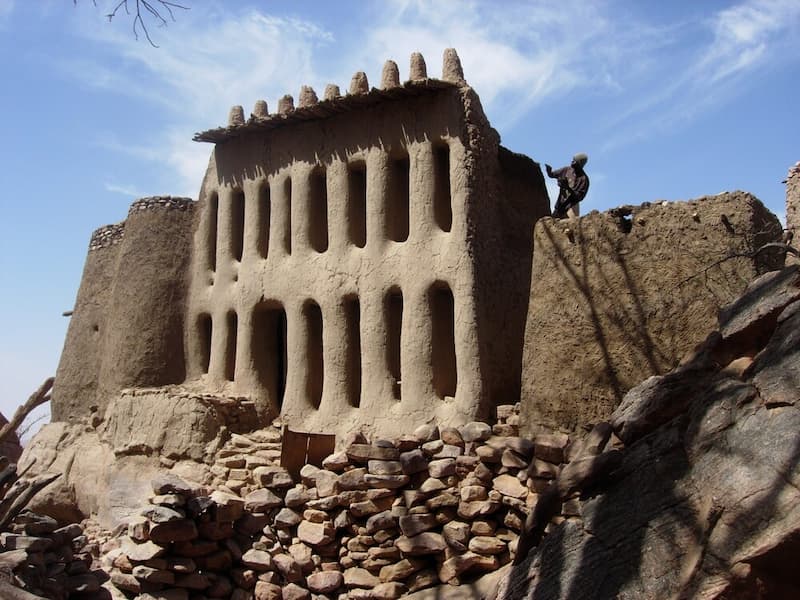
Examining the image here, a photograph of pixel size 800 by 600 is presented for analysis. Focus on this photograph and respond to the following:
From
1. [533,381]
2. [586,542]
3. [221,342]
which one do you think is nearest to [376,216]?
[221,342]

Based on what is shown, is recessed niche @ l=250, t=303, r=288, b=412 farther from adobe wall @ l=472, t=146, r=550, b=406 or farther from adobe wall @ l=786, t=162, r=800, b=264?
adobe wall @ l=786, t=162, r=800, b=264

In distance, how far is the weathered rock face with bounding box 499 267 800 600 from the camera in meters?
4.83

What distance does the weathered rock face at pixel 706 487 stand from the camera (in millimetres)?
4832

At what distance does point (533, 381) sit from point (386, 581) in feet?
8.09

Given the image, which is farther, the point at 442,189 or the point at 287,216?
the point at 287,216

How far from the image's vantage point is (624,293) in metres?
8.44

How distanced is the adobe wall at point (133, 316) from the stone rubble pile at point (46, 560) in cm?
677

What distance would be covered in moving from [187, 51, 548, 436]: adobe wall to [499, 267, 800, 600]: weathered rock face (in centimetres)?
527

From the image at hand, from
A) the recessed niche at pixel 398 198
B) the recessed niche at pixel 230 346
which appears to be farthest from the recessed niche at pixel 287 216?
the recessed niche at pixel 398 198

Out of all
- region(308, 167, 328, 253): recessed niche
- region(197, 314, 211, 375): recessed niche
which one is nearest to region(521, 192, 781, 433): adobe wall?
region(308, 167, 328, 253): recessed niche

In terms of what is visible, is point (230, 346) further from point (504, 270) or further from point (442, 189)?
point (504, 270)

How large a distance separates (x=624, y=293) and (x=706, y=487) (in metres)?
3.35

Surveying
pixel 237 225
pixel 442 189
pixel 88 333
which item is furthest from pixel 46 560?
pixel 88 333

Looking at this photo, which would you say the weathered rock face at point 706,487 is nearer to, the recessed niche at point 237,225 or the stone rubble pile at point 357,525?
the stone rubble pile at point 357,525
